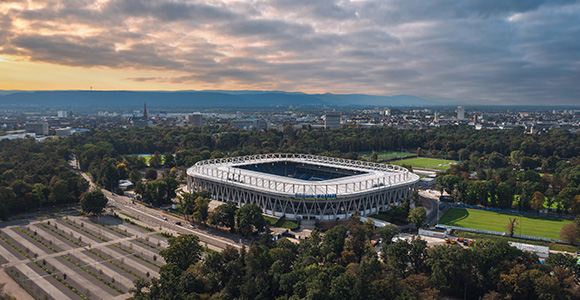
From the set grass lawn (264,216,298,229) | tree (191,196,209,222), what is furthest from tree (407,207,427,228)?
tree (191,196,209,222)

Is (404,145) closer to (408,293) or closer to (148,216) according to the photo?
(148,216)

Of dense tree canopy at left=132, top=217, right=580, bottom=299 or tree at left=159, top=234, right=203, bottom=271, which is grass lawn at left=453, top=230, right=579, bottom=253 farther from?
tree at left=159, top=234, right=203, bottom=271

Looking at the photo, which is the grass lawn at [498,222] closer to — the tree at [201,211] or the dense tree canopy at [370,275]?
the dense tree canopy at [370,275]

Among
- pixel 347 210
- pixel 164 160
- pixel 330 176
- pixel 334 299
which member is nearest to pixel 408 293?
pixel 334 299

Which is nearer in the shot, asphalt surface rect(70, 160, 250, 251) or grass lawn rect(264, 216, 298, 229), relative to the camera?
asphalt surface rect(70, 160, 250, 251)

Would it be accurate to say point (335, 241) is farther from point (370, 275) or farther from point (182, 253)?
point (182, 253)

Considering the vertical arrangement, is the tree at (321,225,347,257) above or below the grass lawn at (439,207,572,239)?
above

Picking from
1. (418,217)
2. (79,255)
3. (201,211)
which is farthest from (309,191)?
(79,255)

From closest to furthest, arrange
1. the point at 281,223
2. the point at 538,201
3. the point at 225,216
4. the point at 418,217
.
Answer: the point at 225,216 → the point at 418,217 → the point at 281,223 → the point at 538,201

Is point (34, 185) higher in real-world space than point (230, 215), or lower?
higher
